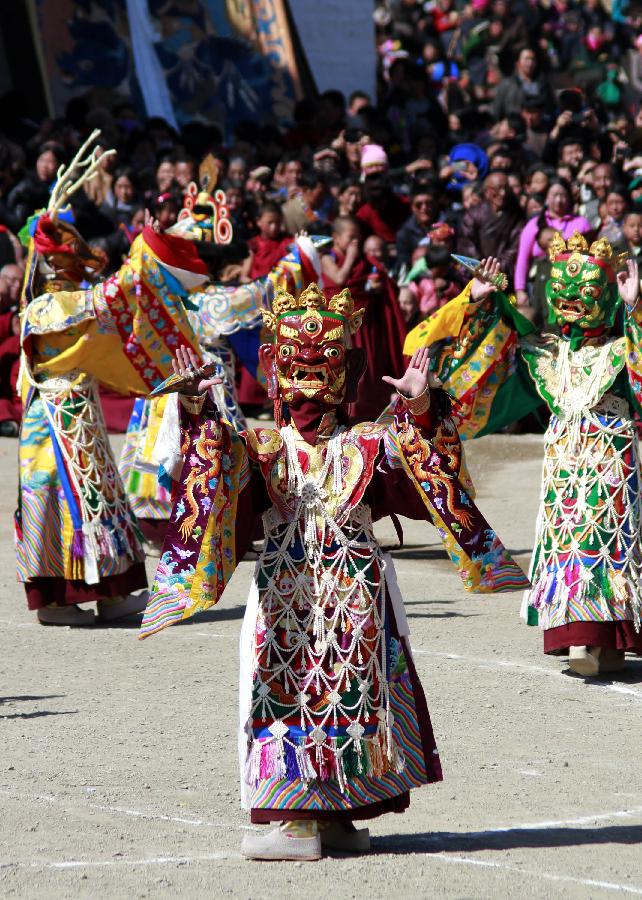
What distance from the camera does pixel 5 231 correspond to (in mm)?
15195

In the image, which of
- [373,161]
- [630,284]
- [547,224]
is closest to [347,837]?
[630,284]

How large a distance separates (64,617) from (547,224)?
656 centimetres

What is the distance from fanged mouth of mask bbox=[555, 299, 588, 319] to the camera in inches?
286

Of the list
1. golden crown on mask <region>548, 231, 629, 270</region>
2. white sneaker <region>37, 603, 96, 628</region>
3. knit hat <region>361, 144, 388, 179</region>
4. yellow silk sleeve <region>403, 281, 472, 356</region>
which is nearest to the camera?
yellow silk sleeve <region>403, 281, 472, 356</region>

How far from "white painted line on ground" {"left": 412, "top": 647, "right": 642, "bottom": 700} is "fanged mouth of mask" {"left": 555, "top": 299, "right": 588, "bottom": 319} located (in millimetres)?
1524

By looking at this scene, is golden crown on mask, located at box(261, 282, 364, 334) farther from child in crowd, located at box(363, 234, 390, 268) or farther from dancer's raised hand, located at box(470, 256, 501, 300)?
child in crowd, located at box(363, 234, 390, 268)

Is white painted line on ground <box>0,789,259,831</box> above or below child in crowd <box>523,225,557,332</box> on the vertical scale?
above

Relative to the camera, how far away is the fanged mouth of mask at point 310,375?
5152 mm

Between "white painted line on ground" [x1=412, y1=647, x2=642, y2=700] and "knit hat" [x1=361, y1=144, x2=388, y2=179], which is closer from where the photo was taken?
"white painted line on ground" [x1=412, y1=647, x2=642, y2=700]

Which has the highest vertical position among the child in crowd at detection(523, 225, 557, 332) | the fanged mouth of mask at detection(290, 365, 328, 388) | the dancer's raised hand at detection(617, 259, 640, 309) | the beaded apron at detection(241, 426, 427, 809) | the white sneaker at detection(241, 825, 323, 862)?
the fanged mouth of mask at detection(290, 365, 328, 388)

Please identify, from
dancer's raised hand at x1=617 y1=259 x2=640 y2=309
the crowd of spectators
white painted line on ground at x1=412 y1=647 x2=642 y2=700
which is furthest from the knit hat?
dancer's raised hand at x1=617 y1=259 x2=640 y2=309

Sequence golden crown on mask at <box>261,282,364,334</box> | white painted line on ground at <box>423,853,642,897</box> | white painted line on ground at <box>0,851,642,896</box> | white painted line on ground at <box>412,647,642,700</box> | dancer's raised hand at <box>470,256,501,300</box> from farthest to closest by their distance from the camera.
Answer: white painted line on ground at <box>412,647,642,700</box> → dancer's raised hand at <box>470,256,501,300</box> → golden crown on mask at <box>261,282,364,334</box> → white painted line on ground at <box>0,851,642,896</box> → white painted line on ground at <box>423,853,642,897</box>

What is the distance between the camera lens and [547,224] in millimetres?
13672

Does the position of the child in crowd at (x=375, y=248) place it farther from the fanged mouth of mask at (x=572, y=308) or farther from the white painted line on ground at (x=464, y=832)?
the white painted line on ground at (x=464, y=832)
